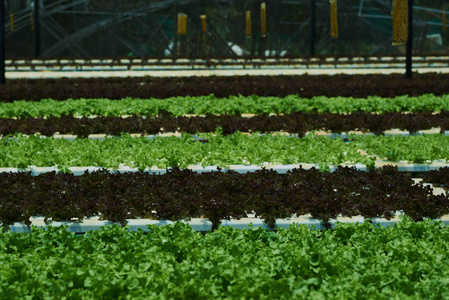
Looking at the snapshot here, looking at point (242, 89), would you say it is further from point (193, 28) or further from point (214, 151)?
point (193, 28)

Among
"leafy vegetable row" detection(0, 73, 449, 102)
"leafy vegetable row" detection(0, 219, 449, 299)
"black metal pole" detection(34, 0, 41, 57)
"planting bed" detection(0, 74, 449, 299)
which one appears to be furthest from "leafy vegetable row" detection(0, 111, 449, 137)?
"black metal pole" detection(34, 0, 41, 57)

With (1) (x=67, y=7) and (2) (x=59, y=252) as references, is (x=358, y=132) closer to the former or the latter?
(2) (x=59, y=252)

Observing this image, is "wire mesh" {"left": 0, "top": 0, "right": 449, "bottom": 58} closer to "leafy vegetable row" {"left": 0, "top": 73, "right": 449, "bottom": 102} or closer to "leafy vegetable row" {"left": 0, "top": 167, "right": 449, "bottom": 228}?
"leafy vegetable row" {"left": 0, "top": 73, "right": 449, "bottom": 102}

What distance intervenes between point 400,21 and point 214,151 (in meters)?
7.61

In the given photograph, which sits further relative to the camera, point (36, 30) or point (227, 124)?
point (36, 30)

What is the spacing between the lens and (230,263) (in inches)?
271

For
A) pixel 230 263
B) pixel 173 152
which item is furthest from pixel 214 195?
pixel 173 152

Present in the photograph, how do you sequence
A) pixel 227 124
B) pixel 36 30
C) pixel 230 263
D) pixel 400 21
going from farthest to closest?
pixel 36 30, pixel 400 21, pixel 227 124, pixel 230 263

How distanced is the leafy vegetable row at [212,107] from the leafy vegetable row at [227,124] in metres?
1.76

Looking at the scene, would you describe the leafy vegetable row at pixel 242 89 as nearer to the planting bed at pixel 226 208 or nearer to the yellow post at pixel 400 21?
the yellow post at pixel 400 21

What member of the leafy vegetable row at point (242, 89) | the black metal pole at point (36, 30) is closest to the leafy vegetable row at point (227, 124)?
the leafy vegetable row at point (242, 89)

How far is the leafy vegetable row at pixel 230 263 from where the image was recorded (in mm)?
6328

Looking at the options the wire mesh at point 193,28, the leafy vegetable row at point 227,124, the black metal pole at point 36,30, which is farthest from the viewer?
the wire mesh at point 193,28

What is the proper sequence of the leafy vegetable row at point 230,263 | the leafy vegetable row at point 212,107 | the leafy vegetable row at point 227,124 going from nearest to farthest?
the leafy vegetable row at point 230,263
the leafy vegetable row at point 227,124
the leafy vegetable row at point 212,107
